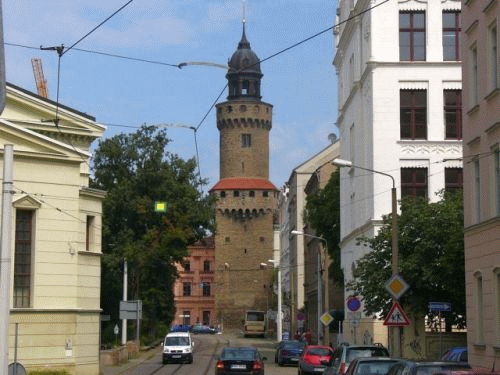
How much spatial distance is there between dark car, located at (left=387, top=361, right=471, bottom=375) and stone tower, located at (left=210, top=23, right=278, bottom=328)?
122409 millimetres

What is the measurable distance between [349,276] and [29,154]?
23.8 meters

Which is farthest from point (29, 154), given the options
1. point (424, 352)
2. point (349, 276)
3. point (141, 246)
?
point (141, 246)

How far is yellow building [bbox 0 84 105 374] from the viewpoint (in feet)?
133

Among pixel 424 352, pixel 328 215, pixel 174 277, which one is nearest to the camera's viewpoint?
pixel 424 352

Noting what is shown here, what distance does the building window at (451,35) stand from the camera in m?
51.1

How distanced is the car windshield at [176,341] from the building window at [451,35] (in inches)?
813

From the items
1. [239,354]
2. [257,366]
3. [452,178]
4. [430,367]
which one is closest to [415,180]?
[452,178]

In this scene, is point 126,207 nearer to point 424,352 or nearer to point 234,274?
point 424,352

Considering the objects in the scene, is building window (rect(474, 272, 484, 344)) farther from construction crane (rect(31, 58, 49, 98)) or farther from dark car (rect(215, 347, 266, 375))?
construction crane (rect(31, 58, 49, 98))

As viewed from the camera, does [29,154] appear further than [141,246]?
No

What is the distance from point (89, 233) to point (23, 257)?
421cm

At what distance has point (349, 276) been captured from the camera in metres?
59.7

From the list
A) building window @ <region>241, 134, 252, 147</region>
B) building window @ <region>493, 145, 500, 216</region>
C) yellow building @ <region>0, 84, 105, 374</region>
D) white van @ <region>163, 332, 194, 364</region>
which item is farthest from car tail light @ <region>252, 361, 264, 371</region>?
building window @ <region>241, 134, 252, 147</region>

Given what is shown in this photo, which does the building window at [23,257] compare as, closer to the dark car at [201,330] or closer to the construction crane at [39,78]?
the construction crane at [39,78]
